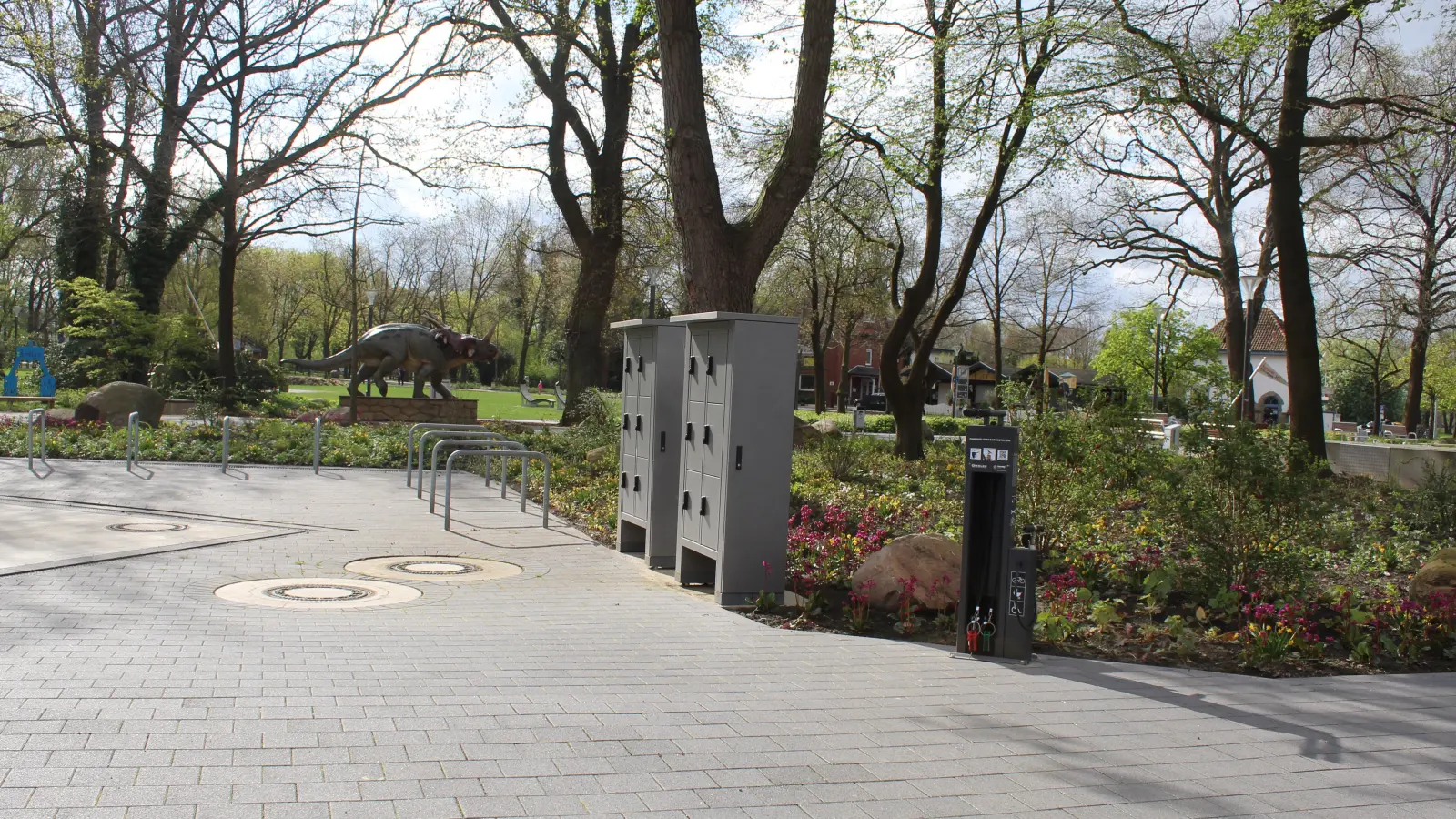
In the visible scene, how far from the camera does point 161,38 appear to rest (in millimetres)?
27234

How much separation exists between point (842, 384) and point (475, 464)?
135ft

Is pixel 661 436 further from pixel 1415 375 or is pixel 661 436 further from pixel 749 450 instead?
pixel 1415 375

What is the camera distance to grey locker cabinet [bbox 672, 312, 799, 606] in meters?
7.90

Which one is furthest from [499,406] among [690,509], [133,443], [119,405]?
[690,509]

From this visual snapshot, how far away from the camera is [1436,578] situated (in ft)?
25.4

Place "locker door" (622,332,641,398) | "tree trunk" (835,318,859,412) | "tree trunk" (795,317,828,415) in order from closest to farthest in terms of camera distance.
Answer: "locker door" (622,332,641,398) < "tree trunk" (795,317,828,415) < "tree trunk" (835,318,859,412)

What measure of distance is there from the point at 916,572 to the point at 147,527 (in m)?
7.22

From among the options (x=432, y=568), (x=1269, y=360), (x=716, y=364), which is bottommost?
(x=432, y=568)

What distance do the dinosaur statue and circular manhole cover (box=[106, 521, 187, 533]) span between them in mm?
17085

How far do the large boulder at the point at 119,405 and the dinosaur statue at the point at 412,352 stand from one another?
627 centimetres

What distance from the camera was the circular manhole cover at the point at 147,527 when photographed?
999cm

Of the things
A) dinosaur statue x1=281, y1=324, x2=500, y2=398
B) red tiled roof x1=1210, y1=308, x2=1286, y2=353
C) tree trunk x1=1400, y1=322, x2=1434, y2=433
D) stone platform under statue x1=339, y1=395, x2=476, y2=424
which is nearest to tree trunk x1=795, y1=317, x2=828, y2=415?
dinosaur statue x1=281, y1=324, x2=500, y2=398

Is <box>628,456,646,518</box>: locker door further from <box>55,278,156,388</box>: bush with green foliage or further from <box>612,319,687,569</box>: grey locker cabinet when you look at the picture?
<box>55,278,156,388</box>: bush with green foliage

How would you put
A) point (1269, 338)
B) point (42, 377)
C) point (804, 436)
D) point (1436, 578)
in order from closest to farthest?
1. point (1436, 578)
2. point (804, 436)
3. point (42, 377)
4. point (1269, 338)
